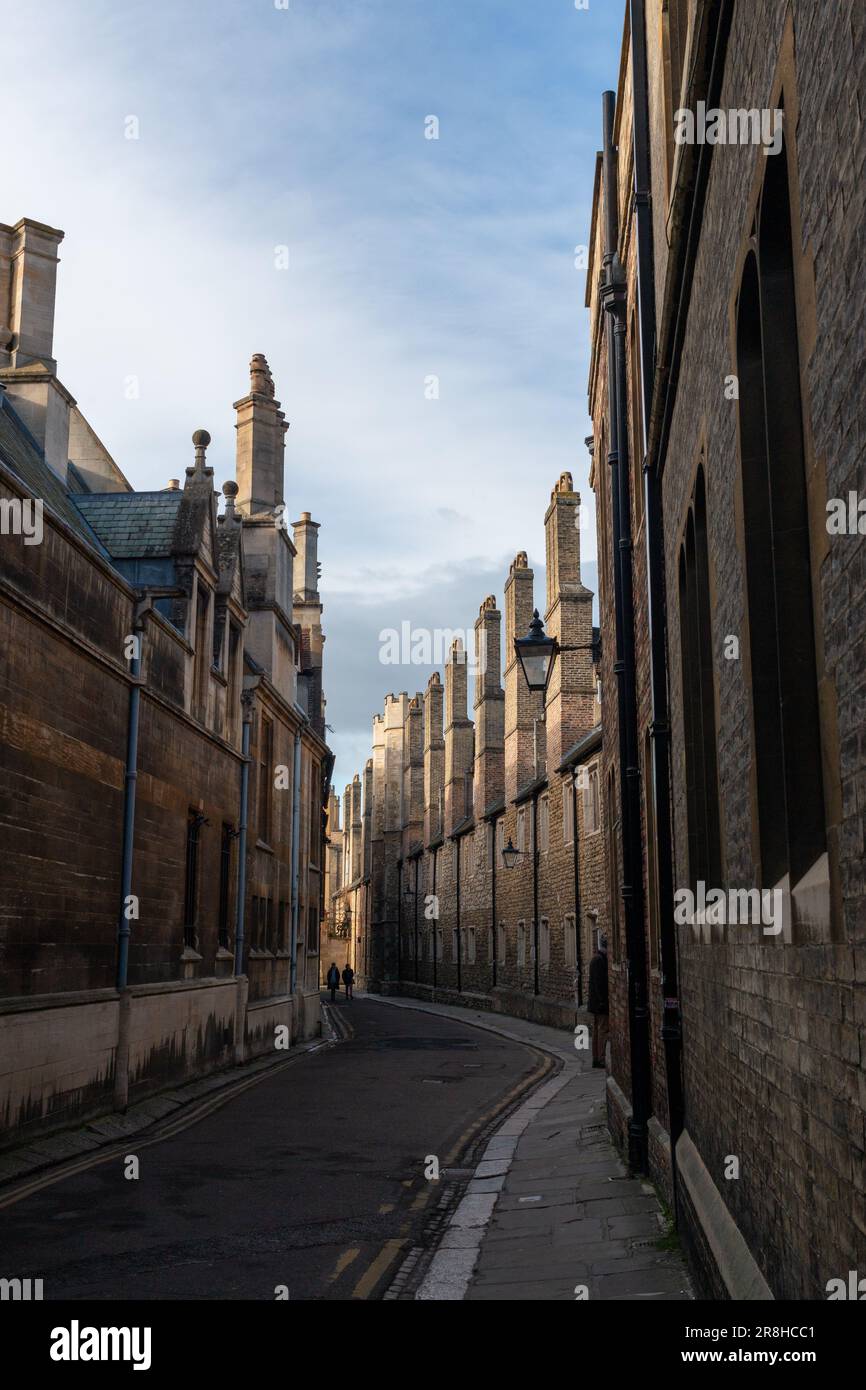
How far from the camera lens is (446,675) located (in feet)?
181

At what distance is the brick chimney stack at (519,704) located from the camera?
3869 cm

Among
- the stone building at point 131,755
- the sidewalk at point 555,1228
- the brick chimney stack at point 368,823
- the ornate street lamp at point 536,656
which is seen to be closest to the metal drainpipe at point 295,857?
the stone building at point 131,755

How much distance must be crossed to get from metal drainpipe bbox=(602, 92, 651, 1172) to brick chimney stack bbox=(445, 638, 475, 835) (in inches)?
1581

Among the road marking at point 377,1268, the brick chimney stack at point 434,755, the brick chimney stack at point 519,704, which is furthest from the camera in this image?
the brick chimney stack at point 434,755

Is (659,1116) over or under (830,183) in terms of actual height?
under

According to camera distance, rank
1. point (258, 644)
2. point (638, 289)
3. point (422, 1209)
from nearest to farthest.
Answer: point (422, 1209)
point (638, 289)
point (258, 644)

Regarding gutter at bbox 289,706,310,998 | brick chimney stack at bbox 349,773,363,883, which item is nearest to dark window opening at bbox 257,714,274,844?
gutter at bbox 289,706,310,998

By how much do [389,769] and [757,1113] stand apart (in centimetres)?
6865

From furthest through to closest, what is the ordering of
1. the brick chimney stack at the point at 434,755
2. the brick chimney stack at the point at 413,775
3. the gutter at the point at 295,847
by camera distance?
1. the brick chimney stack at the point at 413,775
2. the brick chimney stack at the point at 434,755
3. the gutter at the point at 295,847

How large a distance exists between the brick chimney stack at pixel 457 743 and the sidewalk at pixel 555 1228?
1513 inches

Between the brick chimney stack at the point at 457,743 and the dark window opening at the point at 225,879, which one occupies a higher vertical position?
the brick chimney stack at the point at 457,743

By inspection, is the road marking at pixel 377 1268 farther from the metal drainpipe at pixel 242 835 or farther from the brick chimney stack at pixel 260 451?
the brick chimney stack at pixel 260 451

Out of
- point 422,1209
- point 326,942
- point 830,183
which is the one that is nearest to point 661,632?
point 422,1209
